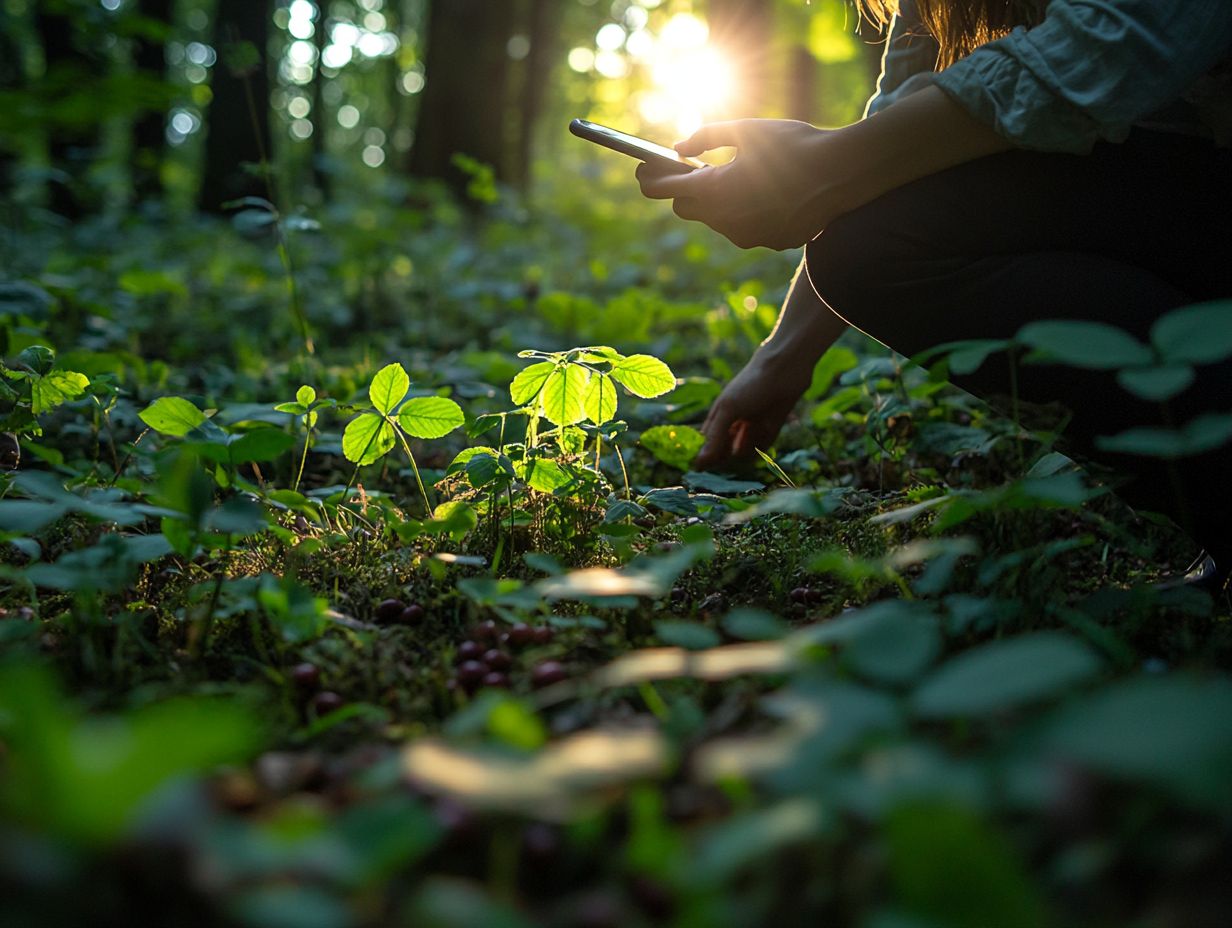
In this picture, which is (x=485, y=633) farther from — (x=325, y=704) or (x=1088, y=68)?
(x=1088, y=68)

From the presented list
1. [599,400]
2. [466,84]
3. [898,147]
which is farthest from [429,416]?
[466,84]

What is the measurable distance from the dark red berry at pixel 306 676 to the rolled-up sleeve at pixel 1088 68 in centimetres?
137

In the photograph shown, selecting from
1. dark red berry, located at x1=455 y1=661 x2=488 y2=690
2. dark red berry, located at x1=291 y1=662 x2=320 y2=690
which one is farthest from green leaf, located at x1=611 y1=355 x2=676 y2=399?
dark red berry, located at x1=291 y1=662 x2=320 y2=690

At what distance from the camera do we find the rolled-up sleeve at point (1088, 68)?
1430mm

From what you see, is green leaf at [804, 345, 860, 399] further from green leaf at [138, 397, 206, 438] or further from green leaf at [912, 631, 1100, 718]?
green leaf at [912, 631, 1100, 718]

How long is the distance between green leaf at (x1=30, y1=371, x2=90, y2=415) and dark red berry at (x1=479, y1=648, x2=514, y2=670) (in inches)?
44.3

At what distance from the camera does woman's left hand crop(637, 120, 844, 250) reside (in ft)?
5.63

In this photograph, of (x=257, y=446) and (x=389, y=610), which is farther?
(x=389, y=610)

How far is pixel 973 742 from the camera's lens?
1.04 meters

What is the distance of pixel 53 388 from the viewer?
6.16ft

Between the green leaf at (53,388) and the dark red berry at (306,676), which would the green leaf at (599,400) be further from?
the green leaf at (53,388)

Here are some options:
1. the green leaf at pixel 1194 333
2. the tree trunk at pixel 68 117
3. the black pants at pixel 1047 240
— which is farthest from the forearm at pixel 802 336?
the tree trunk at pixel 68 117

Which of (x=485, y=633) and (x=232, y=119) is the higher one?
(x=232, y=119)

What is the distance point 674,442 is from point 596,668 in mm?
908
